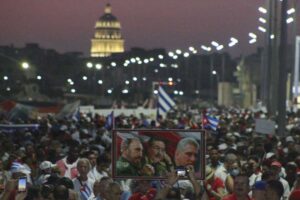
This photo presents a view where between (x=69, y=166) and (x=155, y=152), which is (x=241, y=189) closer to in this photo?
(x=155, y=152)

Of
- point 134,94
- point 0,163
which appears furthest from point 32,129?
point 134,94

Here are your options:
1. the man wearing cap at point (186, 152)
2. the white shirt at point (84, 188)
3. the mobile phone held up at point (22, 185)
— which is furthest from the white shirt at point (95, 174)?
the mobile phone held up at point (22, 185)

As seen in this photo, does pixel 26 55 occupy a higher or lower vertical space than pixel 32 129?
higher

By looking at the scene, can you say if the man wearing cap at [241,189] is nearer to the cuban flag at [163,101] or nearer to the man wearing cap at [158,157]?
the man wearing cap at [158,157]

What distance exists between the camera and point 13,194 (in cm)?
1048

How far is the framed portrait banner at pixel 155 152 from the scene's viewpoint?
35.3 ft

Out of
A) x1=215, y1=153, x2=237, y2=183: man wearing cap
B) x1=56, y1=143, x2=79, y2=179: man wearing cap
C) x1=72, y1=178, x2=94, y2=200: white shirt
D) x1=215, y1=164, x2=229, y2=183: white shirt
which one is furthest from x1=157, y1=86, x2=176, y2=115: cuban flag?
x1=72, y1=178, x2=94, y2=200: white shirt

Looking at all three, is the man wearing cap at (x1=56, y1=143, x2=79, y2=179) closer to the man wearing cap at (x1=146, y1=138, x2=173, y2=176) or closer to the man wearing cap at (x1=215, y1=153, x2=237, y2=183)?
the man wearing cap at (x1=215, y1=153, x2=237, y2=183)

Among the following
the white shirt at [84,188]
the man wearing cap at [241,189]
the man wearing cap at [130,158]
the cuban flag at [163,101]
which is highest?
the cuban flag at [163,101]

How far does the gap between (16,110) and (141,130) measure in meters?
26.9

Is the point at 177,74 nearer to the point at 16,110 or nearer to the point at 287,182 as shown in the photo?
the point at 16,110

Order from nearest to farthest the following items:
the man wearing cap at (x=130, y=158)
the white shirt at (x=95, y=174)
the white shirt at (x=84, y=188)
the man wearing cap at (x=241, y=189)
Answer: the man wearing cap at (x=241, y=189) → the man wearing cap at (x=130, y=158) → the white shirt at (x=84, y=188) → the white shirt at (x=95, y=174)

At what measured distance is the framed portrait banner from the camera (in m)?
10.8

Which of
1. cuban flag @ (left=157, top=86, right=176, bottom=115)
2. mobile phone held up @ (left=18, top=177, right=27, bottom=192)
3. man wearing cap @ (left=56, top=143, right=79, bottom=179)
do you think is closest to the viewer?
mobile phone held up @ (left=18, top=177, right=27, bottom=192)
